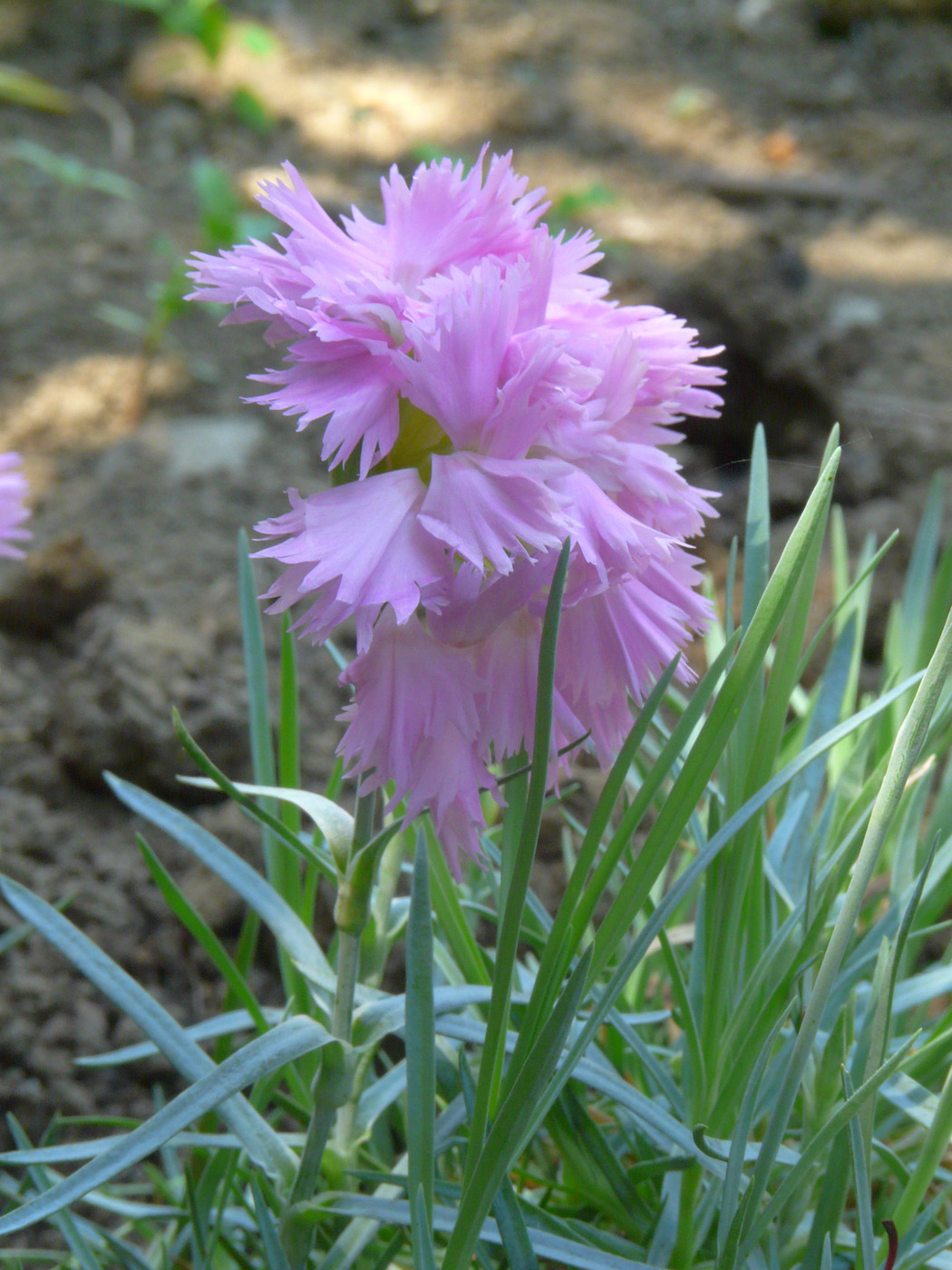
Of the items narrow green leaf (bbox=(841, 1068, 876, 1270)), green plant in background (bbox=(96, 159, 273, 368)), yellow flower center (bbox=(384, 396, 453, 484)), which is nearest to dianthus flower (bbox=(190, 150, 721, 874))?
yellow flower center (bbox=(384, 396, 453, 484))

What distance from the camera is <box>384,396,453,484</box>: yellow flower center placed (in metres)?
0.43

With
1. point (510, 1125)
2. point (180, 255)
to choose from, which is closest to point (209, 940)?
point (510, 1125)

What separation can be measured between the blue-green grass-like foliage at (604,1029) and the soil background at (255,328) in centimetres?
17

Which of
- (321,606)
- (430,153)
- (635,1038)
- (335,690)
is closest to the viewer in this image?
(321,606)

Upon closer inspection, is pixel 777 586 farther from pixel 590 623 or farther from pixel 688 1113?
pixel 688 1113

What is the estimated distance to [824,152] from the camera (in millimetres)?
2584

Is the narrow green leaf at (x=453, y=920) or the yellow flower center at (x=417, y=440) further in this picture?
the narrow green leaf at (x=453, y=920)

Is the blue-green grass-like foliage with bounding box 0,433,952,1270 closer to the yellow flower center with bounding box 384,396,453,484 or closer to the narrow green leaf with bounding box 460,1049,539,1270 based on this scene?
the narrow green leaf with bounding box 460,1049,539,1270

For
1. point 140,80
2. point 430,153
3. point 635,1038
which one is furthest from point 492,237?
point 140,80

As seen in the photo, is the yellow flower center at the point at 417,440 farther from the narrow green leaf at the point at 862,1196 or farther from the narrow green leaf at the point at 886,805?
the narrow green leaf at the point at 862,1196

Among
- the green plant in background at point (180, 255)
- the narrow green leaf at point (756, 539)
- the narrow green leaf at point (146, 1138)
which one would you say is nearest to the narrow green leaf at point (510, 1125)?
the narrow green leaf at point (146, 1138)

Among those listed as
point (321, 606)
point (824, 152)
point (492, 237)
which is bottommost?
point (321, 606)

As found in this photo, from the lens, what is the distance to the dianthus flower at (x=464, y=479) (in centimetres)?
38

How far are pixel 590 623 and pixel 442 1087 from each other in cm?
36
